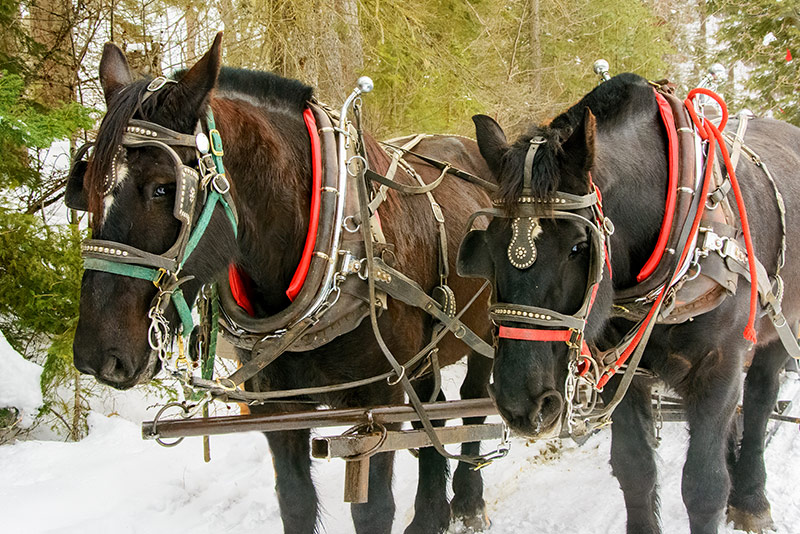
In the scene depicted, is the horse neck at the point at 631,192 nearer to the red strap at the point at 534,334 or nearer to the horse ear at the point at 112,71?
the red strap at the point at 534,334

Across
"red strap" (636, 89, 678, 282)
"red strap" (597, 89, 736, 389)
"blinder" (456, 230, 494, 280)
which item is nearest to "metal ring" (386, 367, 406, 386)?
"blinder" (456, 230, 494, 280)

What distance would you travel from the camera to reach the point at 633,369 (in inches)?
97.7

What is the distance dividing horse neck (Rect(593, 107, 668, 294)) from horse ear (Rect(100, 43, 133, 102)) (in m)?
1.72

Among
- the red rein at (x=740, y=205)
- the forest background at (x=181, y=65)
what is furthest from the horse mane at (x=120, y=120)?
the forest background at (x=181, y=65)

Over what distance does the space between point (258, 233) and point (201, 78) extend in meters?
0.58

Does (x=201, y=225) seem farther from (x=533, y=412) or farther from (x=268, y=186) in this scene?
(x=533, y=412)

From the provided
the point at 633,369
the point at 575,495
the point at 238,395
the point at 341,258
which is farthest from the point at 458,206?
the point at 575,495

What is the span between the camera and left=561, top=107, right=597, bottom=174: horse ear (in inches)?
78.7

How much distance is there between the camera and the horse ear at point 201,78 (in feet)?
6.60

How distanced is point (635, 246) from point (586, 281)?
17.5 inches

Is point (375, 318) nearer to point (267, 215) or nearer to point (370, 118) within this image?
point (267, 215)

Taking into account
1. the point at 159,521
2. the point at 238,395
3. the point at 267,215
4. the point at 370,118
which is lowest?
the point at 159,521

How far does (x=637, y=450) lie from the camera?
304 cm

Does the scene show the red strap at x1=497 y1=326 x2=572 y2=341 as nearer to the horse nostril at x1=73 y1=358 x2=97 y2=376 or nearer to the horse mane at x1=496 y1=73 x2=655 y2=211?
the horse mane at x1=496 y1=73 x2=655 y2=211
